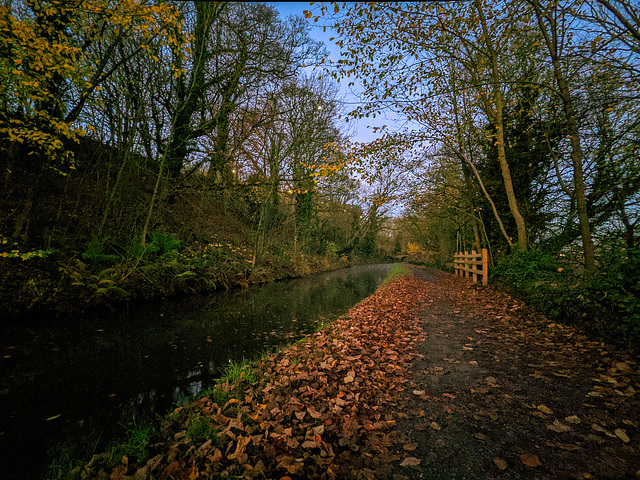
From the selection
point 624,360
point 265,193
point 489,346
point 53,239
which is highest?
point 265,193

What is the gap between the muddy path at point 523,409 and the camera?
2035 mm

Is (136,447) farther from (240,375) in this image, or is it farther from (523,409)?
(523,409)

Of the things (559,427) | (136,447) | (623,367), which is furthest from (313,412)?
(623,367)

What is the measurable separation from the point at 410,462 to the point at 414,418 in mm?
596

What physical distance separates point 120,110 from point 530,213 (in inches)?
606

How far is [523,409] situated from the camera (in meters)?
2.70

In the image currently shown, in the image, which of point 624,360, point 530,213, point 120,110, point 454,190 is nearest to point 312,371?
point 624,360

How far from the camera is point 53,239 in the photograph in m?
6.92

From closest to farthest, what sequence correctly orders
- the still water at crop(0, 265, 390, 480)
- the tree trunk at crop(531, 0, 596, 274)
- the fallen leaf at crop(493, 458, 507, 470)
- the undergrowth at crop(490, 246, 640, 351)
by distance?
the fallen leaf at crop(493, 458, 507, 470)
the still water at crop(0, 265, 390, 480)
the undergrowth at crop(490, 246, 640, 351)
the tree trunk at crop(531, 0, 596, 274)

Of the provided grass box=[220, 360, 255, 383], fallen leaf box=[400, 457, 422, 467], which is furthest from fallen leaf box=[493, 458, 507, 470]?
grass box=[220, 360, 255, 383]

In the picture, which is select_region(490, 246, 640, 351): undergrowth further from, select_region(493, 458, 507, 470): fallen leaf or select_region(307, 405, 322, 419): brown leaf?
select_region(307, 405, 322, 419): brown leaf

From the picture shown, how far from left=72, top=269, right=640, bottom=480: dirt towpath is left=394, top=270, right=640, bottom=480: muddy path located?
0.01 m

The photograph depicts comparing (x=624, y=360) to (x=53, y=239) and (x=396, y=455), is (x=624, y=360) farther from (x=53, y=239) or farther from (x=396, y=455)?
(x=53, y=239)

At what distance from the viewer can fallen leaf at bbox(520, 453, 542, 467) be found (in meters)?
2.02
